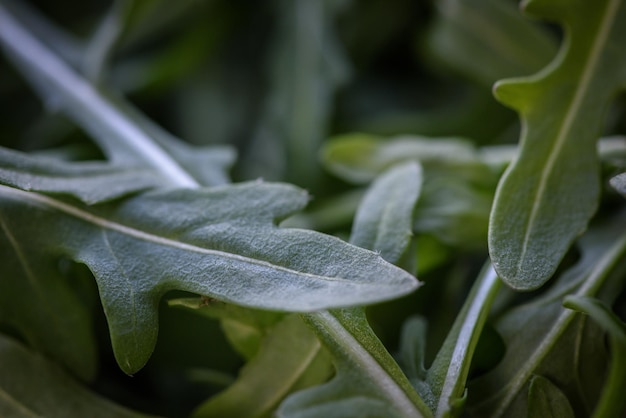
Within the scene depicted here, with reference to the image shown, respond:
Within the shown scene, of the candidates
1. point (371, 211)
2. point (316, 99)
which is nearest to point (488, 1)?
point (316, 99)

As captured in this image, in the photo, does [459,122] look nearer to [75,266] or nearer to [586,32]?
[586,32]

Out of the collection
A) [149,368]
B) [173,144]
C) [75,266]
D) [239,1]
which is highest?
[239,1]

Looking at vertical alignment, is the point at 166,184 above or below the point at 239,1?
below

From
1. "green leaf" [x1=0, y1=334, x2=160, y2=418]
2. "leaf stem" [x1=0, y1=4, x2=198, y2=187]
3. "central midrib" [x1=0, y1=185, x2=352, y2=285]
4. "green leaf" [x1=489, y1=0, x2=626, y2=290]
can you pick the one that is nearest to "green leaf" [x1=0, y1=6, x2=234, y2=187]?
"leaf stem" [x1=0, y1=4, x2=198, y2=187]

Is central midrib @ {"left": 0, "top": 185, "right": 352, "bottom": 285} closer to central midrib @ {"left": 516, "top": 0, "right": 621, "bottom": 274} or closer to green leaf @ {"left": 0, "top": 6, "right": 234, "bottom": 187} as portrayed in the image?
green leaf @ {"left": 0, "top": 6, "right": 234, "bottom": 187}

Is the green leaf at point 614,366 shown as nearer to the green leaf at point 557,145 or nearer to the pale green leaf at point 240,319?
the green leaf at point 557,145

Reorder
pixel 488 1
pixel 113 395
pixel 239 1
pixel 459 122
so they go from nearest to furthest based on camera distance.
Result: pixel 113 395 < pixel 488 1 < pixel 459 122 < pixel 239 1
